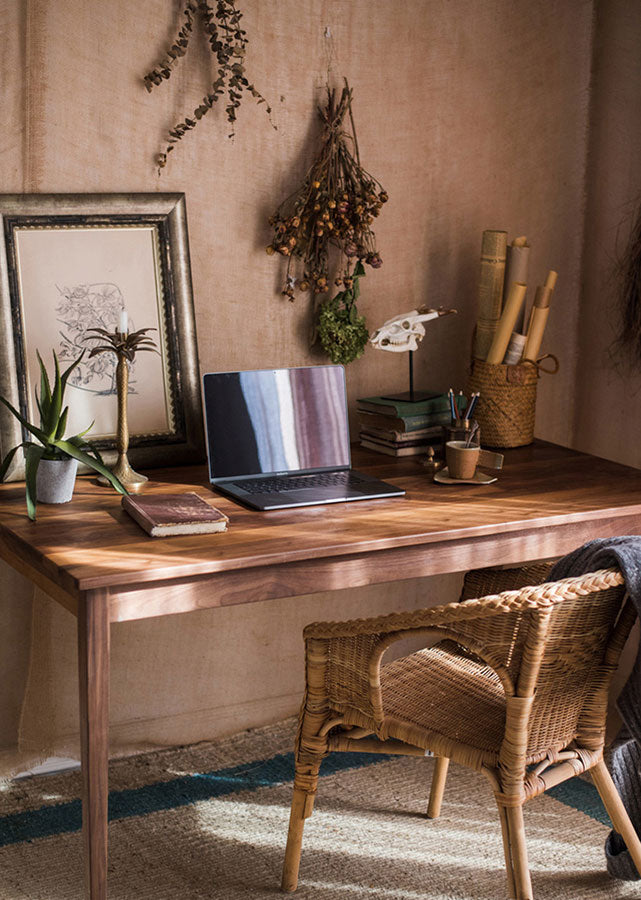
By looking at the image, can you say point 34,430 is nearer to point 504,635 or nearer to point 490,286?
point 504,635

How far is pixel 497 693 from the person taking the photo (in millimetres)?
2086

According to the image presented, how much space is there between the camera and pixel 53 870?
90.0 inches

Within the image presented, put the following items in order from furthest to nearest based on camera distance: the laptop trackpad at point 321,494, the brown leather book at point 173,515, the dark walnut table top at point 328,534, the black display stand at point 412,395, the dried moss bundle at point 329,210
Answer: the black display stand at point 412,395, the dried moss bundle at point 329,210, the laptop trackpad at point 321,494, the brown leather book at point 173,515, the dark walnut table top at point 328,534

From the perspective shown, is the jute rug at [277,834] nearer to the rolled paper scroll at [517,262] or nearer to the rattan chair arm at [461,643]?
the rattan chair arm at [461,643]

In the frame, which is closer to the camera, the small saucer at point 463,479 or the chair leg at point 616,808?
the chair leg at point 616,808

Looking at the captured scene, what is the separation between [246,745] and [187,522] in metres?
1.04

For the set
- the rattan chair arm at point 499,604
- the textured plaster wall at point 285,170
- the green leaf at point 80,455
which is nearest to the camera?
the rattan chair arm at point 499,604

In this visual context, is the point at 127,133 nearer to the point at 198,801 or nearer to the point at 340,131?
the point at 340,131

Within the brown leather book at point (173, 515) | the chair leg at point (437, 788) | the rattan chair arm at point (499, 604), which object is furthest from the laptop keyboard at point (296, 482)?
the chair leg at point (437, 788)

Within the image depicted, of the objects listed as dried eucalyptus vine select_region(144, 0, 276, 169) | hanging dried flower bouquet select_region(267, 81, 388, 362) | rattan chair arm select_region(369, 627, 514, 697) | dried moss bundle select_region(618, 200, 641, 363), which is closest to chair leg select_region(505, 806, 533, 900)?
rattan chair arm select_region(369, 627, 514, 697)

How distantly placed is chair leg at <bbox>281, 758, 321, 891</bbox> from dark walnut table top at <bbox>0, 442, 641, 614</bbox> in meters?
0.37

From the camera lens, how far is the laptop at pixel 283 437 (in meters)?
2.41

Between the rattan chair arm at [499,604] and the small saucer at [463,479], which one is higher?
the small saucer at [463,479]

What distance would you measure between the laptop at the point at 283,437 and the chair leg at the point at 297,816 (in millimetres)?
565
